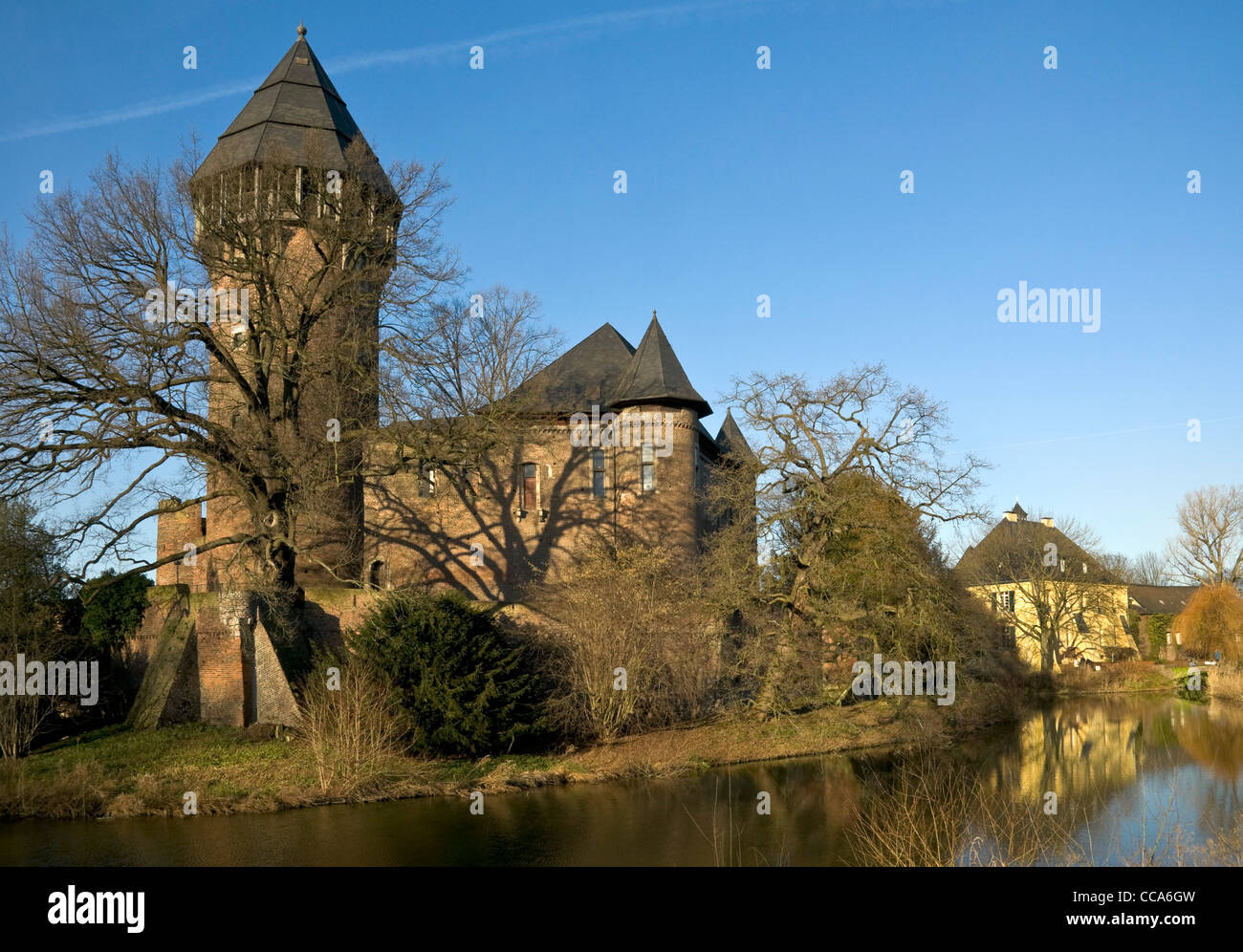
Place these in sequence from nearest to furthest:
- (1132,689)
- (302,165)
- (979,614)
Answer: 1. (302,165)
2. (979,614)
3. (1132,689)

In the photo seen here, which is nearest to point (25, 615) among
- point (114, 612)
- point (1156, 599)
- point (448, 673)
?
point (114, 612)

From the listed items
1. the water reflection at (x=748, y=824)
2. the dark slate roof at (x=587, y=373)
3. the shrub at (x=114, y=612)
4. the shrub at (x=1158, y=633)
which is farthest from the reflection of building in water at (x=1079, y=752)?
the shrub at (x=1158, y=633)

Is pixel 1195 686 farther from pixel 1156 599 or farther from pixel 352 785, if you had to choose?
pixel 352 785

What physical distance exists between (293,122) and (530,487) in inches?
462

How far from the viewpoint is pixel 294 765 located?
15281 millimetres

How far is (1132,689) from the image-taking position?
34406 millimetres

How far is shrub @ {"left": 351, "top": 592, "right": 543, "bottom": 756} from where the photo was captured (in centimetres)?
1617

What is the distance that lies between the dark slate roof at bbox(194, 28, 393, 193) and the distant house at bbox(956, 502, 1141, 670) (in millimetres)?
23596

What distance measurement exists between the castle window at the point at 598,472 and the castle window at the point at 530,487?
170cm

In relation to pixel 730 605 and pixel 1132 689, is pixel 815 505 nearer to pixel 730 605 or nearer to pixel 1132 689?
pixel 730 605

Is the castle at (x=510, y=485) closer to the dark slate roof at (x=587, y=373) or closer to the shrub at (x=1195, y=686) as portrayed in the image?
the dark slate roof at (x=587, y=373)
